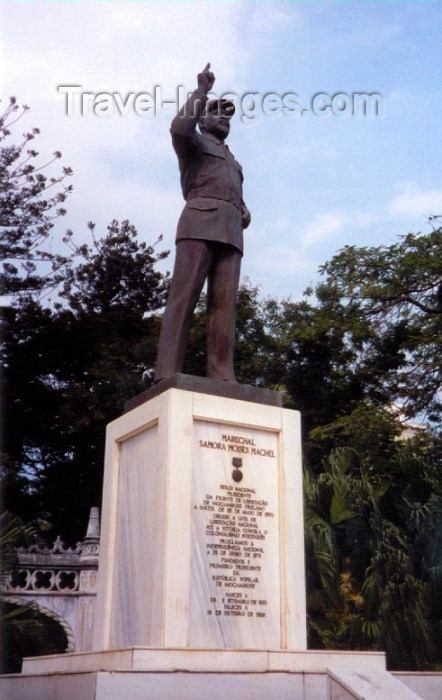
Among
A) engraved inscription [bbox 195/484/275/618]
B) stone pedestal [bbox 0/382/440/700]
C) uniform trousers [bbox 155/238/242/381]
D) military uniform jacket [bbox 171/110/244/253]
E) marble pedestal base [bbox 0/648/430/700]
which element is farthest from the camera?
military uniform jacket [bbox 171/110/244/253]

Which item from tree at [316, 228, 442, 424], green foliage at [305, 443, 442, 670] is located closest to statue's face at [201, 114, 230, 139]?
green foliage at [305, 443, 442, 670]

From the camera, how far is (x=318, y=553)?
12.0m

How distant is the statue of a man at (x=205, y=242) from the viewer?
684cm

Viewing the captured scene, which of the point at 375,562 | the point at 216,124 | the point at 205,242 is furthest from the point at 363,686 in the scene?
the point at 375,562

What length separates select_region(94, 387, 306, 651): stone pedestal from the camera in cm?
573

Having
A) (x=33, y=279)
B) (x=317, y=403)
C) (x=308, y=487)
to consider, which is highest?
(x=33, y=279)

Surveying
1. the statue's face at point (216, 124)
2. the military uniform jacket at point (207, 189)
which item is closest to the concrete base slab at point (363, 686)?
the military uniform jacket at point (207, 189)

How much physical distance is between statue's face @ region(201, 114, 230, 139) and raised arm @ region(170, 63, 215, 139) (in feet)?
1.12

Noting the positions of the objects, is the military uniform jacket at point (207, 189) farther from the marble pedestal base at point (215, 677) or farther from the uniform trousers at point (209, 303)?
the marble pedestal base at point (215, 677)

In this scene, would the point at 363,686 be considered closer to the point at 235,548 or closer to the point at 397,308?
the point at 235,548

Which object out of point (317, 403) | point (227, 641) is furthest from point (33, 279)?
point (227, 641)

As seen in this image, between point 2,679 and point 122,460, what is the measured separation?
1.86 m

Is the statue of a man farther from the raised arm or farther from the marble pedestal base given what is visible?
the marble pedestal base

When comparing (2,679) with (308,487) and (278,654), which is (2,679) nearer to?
(278,654)
